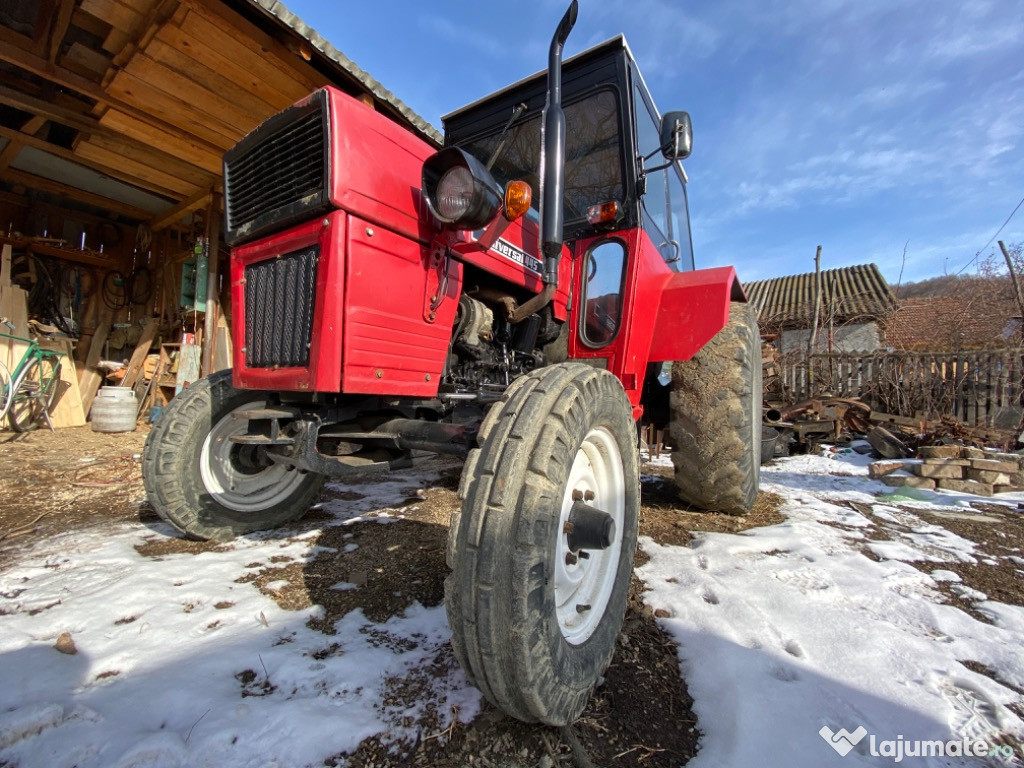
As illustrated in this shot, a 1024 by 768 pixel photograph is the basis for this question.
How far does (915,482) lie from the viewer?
13.9 ft

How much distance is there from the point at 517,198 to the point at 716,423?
5.89 ft

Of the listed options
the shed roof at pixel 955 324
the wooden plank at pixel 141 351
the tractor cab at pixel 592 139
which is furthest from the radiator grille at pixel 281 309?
the shed roof at pixel 955 324

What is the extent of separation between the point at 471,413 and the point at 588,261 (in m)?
1.18

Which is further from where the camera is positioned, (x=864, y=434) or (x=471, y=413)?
(x=864, y=434)

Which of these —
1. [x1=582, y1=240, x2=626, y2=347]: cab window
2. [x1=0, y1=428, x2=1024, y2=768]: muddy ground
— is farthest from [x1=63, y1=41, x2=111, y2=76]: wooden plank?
[x1=582, y1=240, x2=626, y2=347]: cab window

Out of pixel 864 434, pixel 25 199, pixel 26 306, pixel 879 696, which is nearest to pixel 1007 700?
pixel 879 696

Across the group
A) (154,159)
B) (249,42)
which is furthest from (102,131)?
(249,42)

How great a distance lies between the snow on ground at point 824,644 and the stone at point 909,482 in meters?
1.71

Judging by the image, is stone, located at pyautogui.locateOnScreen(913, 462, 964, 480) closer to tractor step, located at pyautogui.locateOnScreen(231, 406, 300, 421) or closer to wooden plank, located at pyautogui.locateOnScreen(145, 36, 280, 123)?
tractor step, located at pyautogui.locateOnScreen(231, 406, 300, 421)

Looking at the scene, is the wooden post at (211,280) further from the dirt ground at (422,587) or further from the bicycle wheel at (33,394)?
the dirt ground at (422,587)

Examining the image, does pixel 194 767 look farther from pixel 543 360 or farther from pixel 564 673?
pixel 543 360

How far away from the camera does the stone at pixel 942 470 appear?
4312 millimetres

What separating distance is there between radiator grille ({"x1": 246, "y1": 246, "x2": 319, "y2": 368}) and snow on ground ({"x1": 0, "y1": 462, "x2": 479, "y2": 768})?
95 centimetres

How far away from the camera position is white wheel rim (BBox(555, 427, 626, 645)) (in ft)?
4.79
